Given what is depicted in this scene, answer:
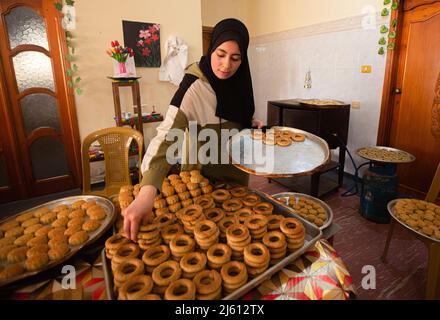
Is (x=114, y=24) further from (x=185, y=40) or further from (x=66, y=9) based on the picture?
(x=185, y=40)

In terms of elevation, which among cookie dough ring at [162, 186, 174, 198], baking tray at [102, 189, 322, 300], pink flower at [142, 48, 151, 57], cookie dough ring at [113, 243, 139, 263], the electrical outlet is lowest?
baking tray at [102, 189, 322, 300]

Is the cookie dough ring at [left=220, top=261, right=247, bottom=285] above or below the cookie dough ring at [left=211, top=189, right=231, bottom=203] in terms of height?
below

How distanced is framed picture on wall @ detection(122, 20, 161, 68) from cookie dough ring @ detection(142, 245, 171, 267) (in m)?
3.44

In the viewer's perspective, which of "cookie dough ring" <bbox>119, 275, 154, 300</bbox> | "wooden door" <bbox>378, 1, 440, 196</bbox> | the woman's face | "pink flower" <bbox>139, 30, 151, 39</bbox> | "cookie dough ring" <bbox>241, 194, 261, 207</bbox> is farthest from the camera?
"pink flower" <bbox>139, 30, 151, 39</bbox>

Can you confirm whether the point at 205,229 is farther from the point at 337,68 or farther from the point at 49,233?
the point at 337,68

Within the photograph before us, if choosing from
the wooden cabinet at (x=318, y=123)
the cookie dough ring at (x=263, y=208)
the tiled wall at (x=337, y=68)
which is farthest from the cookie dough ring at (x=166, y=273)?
the tiled wall at (x=337, y=68)

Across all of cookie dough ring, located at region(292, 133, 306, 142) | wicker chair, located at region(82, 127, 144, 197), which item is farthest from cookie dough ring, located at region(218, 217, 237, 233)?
wicker chair, located at region(82, 127, 144, 197)

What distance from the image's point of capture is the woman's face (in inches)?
49.5

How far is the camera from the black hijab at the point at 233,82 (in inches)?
50.7

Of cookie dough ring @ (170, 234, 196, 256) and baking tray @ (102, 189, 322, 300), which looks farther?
cookie dough ring @ (170, 234, 196, 256)

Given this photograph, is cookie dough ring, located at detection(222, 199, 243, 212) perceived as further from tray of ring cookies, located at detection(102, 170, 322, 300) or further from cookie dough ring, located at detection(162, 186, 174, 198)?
cookie dough ring, located at detection(162, 186, 174, 198)

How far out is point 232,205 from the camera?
114 centimetres

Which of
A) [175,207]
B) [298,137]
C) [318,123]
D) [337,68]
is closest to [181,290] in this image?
[175,207]

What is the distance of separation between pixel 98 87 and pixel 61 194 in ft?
5.21
